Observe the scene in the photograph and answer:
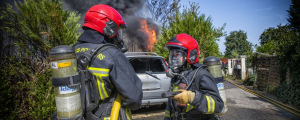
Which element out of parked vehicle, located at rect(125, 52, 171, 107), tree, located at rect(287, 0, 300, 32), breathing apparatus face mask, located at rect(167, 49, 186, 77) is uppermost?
tree, located at rect(287, 0, 300, 32)

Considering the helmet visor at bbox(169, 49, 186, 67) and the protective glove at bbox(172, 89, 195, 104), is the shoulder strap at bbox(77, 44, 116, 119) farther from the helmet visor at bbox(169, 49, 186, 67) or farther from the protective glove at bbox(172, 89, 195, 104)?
the helmet visor at bbox(169, 49, 186, 67)

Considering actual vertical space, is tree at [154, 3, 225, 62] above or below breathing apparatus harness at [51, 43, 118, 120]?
above

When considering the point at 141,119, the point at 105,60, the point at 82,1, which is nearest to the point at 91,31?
the point at 105,60

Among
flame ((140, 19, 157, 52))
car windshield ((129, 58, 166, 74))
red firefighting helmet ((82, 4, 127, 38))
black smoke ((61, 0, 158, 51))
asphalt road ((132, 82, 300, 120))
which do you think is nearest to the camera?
red firefighting helmet ((82, 4, 127, 38))

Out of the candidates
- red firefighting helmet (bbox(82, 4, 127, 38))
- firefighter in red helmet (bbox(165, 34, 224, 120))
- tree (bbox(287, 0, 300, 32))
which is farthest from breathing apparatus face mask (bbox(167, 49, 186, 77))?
tree (bbox(287, 0, 300, 32))

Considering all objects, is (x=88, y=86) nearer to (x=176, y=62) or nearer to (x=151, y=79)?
(x=176, y=62)

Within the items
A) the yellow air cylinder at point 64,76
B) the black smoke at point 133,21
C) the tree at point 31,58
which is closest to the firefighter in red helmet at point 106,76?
the yellow air cylinder at point 64,76

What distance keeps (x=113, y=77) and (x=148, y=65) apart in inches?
145

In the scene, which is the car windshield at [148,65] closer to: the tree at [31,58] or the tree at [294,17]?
the tree at [31,58]

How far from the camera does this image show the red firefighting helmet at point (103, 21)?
1896mm

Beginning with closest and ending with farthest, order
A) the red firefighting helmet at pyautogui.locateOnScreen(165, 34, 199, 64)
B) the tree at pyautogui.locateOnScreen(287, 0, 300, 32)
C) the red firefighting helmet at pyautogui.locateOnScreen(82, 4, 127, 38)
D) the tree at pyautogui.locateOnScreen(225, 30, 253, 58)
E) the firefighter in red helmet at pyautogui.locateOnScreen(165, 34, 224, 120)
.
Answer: the firefighter in red helmet at pyautogui.locateOnScreen(165, 34, 224, 120), the red firefighting helmet at pyautogui.locateOnScreen(82, 4, 127, 38), the red firefighting helmet at pyautogui.locateOnScreen(165, 34, 199, 64), the tree at pyautogui.locateOnScreen(287, 0, 300, 32), the tree at pyautogui.locateOnScreen(225, 30, 253, 58)

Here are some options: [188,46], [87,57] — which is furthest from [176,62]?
[87,57]

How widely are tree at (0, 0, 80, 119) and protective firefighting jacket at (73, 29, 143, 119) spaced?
1.95 m

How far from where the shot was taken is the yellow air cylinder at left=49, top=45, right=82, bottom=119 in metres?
1.43
